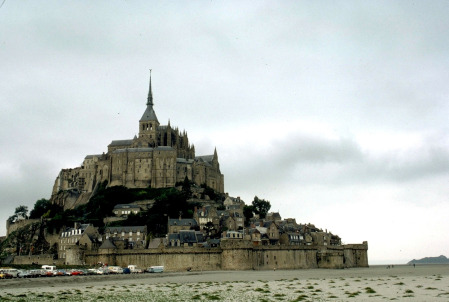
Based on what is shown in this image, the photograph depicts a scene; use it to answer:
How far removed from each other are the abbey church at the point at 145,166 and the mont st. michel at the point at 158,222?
22 cm

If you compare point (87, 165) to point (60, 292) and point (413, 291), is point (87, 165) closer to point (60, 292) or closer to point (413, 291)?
point (60, 292)

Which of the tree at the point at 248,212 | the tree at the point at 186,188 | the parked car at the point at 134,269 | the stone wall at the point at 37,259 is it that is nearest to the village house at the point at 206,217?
the tree at the point at 248,212

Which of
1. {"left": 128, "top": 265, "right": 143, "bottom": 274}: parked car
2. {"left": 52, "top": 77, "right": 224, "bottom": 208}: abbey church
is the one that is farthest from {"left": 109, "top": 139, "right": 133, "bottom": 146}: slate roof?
{"left": 128, "top": 265, "right": 143, "bottom": 274}: parked car

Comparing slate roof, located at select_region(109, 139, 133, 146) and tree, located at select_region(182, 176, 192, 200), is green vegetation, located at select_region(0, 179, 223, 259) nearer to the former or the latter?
tree, located at select_region(182, 176, 192, 200)

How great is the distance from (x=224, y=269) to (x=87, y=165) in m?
58.5

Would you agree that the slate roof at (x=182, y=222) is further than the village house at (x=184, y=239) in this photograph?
Yes

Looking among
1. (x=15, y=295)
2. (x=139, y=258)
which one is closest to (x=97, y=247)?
(x=139, y=258)

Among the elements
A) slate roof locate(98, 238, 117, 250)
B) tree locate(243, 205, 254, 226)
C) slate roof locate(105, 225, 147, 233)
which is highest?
tree locate(243, 205, 254, 226)

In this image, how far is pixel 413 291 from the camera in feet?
115

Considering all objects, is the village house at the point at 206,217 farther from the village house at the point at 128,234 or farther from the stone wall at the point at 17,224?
the stone wall at the point at 17,224

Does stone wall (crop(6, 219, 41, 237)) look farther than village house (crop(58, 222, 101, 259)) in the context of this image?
Yes

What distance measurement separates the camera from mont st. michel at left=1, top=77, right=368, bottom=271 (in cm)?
7144

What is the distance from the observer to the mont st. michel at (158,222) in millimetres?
71438

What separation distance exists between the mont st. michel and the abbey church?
8.5 inches
